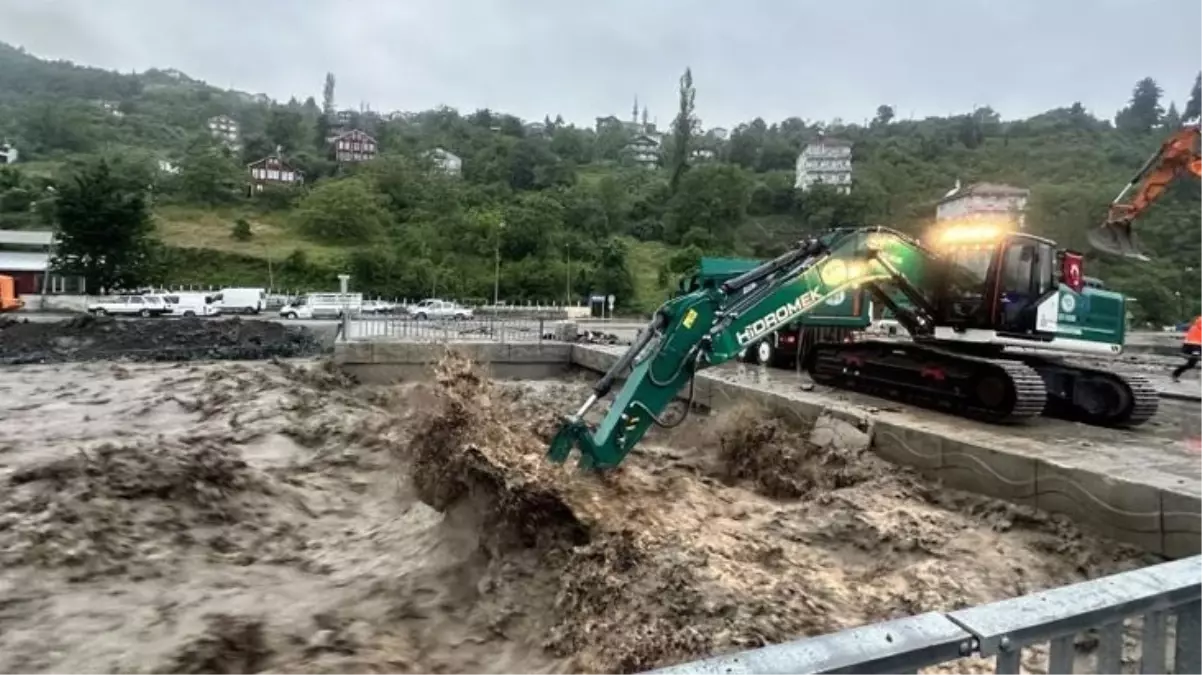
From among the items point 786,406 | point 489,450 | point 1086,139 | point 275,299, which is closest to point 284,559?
point 489,450

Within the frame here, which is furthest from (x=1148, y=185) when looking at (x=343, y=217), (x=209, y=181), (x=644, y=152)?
(x=644, y=152)

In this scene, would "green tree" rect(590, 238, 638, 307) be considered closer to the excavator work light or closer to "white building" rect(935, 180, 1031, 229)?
"white building" rect(935, 180, 1031, 229)

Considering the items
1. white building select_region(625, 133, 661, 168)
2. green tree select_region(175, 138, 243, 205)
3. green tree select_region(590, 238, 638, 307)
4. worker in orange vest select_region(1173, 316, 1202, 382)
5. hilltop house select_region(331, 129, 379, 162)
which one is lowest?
worker in orange vest select_region(1173, 316, 1202, 382)

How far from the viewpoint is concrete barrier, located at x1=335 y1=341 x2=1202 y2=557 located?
552 cm

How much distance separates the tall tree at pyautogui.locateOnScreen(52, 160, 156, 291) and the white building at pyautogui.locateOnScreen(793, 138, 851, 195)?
70.9 m

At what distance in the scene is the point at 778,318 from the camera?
773 centimetres

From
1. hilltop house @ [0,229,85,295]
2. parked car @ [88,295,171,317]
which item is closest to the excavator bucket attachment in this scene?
parked car @ [88,295,171,317]

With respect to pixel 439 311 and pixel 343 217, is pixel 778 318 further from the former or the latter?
pixel 343 217

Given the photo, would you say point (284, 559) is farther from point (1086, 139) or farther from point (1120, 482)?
point (1086, 139)

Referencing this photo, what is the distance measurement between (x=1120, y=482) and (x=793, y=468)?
2.98 m

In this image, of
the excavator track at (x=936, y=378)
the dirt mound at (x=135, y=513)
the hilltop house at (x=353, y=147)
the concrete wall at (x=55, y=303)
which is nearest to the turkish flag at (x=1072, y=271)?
the excavator track at (x=936, y=378)

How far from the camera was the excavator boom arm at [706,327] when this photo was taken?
22.5ft

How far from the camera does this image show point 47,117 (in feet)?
349

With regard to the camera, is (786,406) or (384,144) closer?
→ (786,406)
